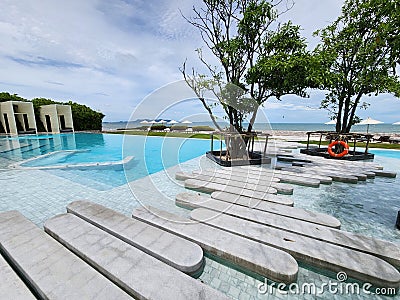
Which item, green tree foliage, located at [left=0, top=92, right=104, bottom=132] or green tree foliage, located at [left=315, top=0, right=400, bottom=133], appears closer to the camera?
green tree foliage, located at [left=315, top=0, right=400, bottom=133]

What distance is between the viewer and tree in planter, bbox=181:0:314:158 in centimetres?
487

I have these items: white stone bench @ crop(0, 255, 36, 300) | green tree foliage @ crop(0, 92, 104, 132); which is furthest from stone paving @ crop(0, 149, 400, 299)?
green tree foliage @ crop(0, 92, 104, 132)

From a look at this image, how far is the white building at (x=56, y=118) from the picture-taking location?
18.1 meters

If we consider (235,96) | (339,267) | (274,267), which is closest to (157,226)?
(274,267)

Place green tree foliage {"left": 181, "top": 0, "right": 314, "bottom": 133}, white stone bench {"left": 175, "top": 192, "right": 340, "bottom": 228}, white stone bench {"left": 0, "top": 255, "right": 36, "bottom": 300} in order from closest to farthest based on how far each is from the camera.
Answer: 1. white stone bench {"left": 0, "top": 255, "right": 36, "bottom": 300}
2. white stone bench {"left": 175, "top": 192, "right": 340, "bottom": 228}
3. green tree foliage {"left": 181, "top": 0, "right": 314, "bottom": 133}

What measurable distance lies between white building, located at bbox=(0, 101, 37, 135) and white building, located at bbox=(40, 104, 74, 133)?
1326 mm

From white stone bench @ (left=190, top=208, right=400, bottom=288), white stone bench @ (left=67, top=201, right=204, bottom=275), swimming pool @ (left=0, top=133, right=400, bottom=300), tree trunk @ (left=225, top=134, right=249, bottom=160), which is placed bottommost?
swimming pool @ (left=0, top=133, right=400, bottom=300)

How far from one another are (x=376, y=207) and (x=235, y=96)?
4328mm

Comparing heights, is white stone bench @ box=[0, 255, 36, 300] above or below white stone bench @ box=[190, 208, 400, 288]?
above

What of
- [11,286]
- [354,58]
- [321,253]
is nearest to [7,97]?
[11,286]

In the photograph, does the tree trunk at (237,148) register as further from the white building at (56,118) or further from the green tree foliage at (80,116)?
the green tree foliage at (80,116)

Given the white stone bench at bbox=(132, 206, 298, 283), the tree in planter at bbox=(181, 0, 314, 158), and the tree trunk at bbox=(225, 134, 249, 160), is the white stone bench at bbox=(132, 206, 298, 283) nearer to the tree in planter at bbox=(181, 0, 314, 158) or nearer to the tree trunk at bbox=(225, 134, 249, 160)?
the tree in planter at bbox=(181, 0, 314, 158)

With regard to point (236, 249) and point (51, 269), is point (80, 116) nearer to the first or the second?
point (51, 269)

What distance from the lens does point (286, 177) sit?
4.36 meters
